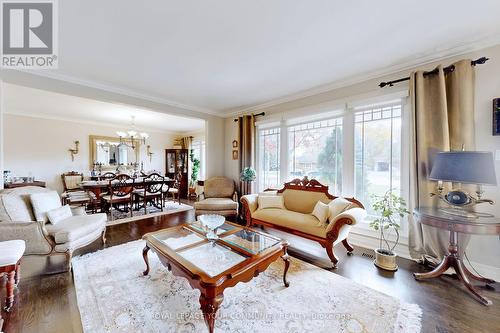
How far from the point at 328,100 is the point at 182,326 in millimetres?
3507

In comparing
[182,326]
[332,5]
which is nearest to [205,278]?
[182,326]

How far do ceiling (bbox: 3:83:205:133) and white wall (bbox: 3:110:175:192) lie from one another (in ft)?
0.72

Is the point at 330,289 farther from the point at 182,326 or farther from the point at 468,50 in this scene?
the point at 468,50

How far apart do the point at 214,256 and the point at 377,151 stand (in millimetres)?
2724

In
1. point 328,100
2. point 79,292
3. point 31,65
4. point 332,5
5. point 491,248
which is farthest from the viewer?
point 328,100

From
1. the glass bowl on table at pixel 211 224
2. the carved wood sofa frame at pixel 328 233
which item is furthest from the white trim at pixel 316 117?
the glass bowl on table at pixel 211 224

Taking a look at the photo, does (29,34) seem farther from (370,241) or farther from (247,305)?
(370,241)

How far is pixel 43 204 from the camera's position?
2422mm

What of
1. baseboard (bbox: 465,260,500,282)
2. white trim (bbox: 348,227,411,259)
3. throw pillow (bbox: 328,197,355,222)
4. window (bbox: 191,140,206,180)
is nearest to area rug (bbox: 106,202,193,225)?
window (bbox: 191,140,206,180)

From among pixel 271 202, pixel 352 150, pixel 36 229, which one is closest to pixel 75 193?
pixel 36 229

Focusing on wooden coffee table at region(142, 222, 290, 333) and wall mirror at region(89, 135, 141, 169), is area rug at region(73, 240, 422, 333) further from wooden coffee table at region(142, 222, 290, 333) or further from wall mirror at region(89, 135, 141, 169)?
wall mirror at region(89, 135, 141, 169)

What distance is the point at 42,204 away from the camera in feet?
7.90

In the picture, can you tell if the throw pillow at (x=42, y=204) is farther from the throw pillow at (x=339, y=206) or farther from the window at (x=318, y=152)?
the window at (x=318, y=152)

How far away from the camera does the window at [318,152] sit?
3354mm
